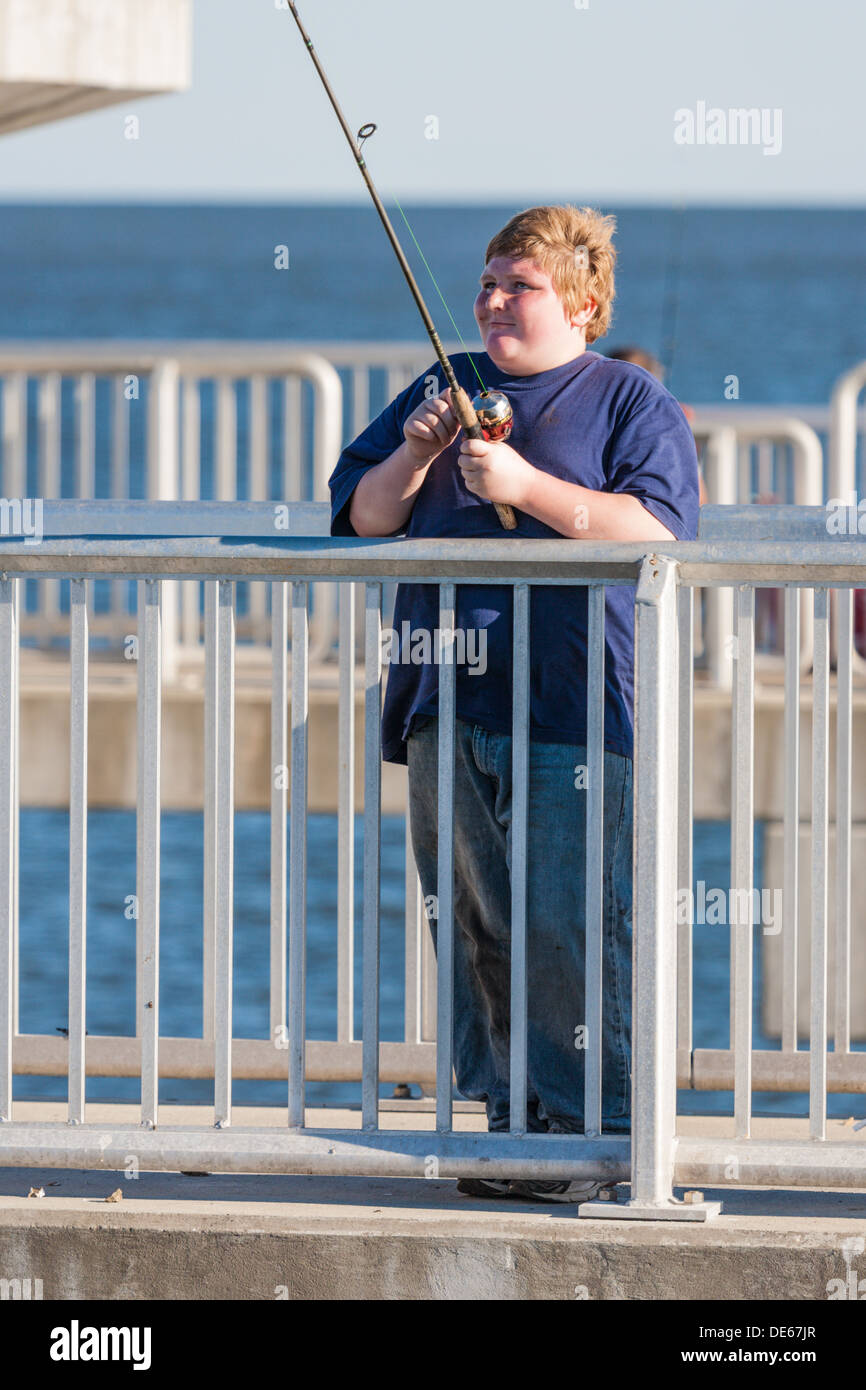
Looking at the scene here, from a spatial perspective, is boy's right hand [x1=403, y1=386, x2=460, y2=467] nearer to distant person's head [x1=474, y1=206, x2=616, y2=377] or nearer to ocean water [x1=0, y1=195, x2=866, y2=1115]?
distant person's head [x1=474, y1=206, x2=616, y2=377]

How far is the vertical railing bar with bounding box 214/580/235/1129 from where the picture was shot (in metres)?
3.67

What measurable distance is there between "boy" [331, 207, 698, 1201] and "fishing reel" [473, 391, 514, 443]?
95 millimetres

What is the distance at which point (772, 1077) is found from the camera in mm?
4562

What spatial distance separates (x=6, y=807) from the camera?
368 cm

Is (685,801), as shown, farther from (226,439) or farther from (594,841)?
(226,439)

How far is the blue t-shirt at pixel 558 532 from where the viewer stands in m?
3.67

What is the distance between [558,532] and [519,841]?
1.73 ft

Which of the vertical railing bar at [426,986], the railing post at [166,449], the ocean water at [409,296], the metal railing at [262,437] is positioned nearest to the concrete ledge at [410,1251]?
the vertical railing bar at [426,986]

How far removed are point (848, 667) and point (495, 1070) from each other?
109 centimetres

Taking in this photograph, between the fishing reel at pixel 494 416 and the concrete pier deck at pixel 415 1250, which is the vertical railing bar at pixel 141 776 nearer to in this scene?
the concrete pier deck at pixel 415 1250

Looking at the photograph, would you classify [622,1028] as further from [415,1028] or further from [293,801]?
[415,1028]

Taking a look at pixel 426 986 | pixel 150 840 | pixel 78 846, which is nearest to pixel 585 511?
pixel 150 840

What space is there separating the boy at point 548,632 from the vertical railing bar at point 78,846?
52cm

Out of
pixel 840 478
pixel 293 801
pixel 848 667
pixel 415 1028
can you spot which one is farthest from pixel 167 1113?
pixel 840 478
